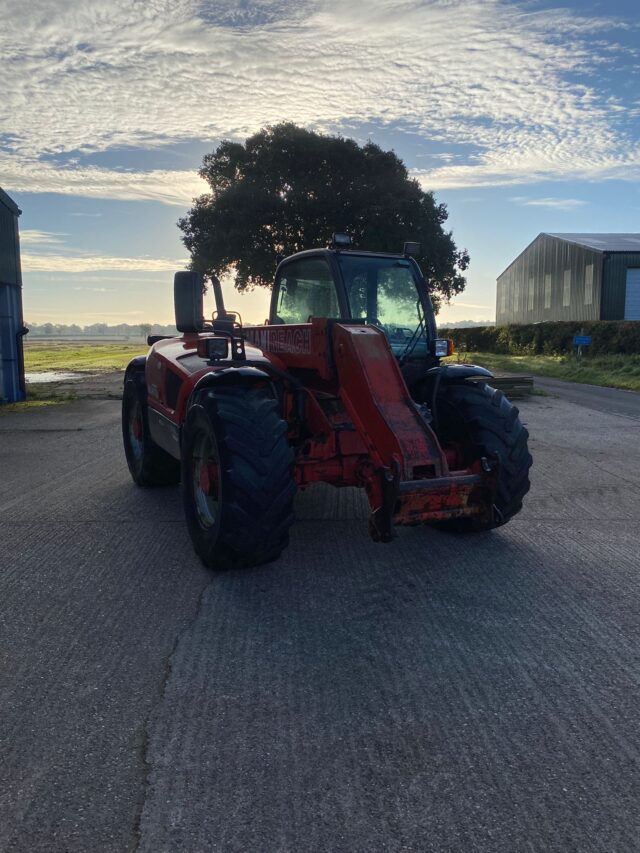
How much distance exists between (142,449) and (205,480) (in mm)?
2681

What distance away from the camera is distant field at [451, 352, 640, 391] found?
2111 centimetres

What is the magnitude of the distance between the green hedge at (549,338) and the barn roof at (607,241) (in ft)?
18.4

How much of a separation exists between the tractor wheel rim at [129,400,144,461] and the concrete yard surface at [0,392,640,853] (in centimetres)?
176

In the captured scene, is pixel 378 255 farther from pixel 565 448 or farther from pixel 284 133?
pixel 284 133

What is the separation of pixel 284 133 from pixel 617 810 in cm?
3371

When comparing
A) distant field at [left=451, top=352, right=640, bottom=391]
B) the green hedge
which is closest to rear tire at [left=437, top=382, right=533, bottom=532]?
distant field at [left=451, top=352, right=640, bottom=391]

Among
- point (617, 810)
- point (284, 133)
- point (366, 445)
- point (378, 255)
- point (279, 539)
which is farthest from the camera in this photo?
point (284, 133)

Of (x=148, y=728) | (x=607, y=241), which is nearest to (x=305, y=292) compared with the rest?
(x=148, y=728)

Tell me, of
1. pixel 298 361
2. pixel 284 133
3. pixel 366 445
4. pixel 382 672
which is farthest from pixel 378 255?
pixel 284 133

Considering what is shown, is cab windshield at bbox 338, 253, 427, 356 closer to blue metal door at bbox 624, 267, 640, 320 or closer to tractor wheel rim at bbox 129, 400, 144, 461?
tractor wheel rim at bbox 129, 400, 144, 461

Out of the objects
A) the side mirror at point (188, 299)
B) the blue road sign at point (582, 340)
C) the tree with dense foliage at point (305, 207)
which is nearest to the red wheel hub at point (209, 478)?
the side mirror at point (188, 299)

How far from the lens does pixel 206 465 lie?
198 inches

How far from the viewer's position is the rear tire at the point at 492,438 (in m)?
5.31

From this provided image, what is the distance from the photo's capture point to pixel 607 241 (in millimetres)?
39156
